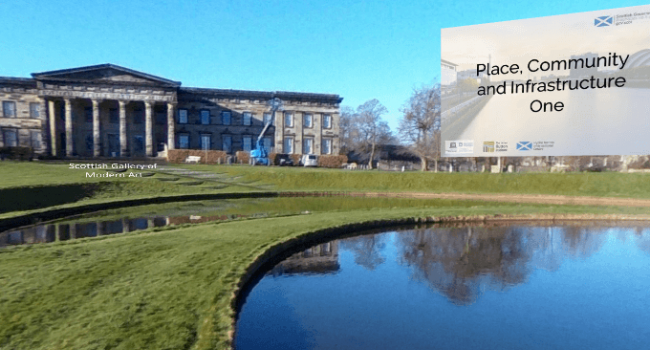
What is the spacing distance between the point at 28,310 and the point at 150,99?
168ft

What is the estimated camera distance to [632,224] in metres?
14.4

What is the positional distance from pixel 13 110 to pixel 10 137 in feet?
12.6

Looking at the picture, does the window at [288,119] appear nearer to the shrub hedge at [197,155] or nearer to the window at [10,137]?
the shrub hedge at [197,155]

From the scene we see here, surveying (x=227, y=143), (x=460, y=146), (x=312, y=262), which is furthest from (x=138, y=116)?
(x=312, y=262)

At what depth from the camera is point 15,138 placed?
50000mm

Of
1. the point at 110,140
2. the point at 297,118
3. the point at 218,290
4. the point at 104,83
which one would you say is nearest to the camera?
the point at 218,290

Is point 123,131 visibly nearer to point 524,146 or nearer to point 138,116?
point 138,116

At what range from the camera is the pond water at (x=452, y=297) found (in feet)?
16.4

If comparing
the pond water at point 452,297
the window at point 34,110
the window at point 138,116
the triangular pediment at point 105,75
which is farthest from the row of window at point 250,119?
the pond water at point 452,297

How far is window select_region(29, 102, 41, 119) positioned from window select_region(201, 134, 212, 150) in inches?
881

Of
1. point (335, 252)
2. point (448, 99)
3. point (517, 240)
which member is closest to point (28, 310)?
point (335, 252)

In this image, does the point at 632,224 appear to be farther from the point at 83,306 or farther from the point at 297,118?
the point at 297,118

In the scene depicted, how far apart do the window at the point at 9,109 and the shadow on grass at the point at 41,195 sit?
1611 inches

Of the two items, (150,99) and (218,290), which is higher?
(150,99)
